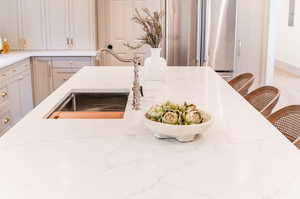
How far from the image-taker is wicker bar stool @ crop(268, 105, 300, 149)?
2375 millimetres

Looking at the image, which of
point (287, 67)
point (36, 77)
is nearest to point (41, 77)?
point (36, 77)

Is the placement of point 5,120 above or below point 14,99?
below

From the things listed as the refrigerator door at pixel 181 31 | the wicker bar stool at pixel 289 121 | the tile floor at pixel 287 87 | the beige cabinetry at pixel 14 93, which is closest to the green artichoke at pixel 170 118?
the wicker bar stool at pixel 289 121

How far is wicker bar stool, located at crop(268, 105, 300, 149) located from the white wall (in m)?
7.35

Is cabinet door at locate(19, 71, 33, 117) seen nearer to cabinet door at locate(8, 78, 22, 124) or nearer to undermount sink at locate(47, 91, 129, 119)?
cabinet door at locate(8, 78, 22, 124)

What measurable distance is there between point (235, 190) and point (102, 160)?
0.52m

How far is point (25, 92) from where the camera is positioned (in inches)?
211

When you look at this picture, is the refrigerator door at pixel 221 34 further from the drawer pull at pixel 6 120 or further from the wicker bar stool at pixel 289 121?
the wicker bar stool at pixel 289 121

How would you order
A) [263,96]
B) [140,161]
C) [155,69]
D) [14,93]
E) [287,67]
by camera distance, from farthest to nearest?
[287,67] < [14,93] < [155,69] < [263,96] < [140,161]

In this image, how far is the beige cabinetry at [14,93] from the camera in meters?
4.53

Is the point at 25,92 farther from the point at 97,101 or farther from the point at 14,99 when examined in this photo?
the point at 97,101

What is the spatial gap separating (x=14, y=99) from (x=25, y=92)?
0.46 meters

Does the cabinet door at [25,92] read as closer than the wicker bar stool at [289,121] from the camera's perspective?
No

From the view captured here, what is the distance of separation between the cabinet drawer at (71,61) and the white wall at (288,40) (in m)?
5.55
